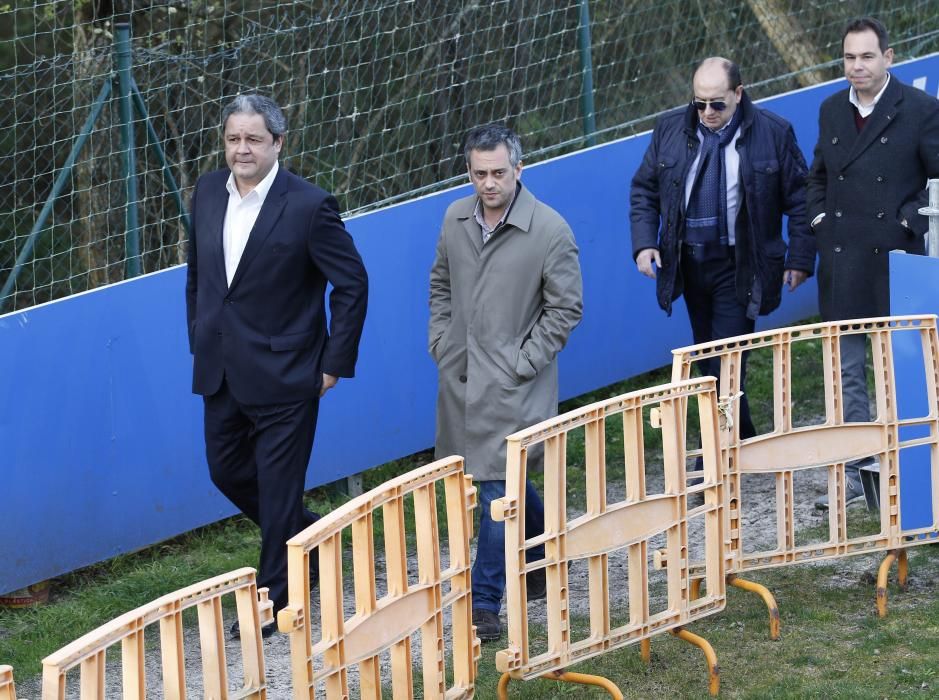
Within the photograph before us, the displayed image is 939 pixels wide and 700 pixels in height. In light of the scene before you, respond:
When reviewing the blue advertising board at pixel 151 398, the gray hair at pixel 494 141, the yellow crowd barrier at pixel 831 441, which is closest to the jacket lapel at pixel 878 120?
the yellow crowd barrier at pixel 831 441

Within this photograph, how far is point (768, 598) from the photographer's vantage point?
5.80 metres

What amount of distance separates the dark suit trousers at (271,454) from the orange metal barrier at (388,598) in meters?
1.39

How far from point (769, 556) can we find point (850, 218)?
1.85 m

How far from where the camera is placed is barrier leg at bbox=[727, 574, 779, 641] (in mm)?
5801

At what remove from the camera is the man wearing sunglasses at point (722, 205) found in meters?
7.11

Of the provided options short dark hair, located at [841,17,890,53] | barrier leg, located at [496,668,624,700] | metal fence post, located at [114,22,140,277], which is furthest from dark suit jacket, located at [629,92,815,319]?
barrier leg, located at [496,668,624,700]

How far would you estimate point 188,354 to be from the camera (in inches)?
280

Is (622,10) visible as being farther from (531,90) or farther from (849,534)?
(849,534)

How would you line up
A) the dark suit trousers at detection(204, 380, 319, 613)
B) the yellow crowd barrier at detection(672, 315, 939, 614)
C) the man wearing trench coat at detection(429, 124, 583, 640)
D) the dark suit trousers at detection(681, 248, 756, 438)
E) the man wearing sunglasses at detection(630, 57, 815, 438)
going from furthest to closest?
the dark suit trousers at detection(681, 248, 756, 438) → the man wearing sunglasses at detection(630, 57, 815, 438) → the dark suit trousers at detection(204, 380, 319, 613) → the man wearing trench coat at detection(429, 124, 583, 640) → the yellow crowd barrier at detection(672, 315, 939, 614)

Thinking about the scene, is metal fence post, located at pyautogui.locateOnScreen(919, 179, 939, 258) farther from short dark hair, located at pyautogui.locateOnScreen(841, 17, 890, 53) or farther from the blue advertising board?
the blue advertising board

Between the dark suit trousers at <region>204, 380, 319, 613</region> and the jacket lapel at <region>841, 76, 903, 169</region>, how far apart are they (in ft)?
8.40

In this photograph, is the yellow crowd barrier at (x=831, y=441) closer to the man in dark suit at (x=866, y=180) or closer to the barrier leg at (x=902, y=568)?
the barrier leg at (x=902, y=568)

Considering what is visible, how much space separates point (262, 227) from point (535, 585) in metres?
1.73

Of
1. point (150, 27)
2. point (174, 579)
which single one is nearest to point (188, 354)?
point (174, 579)
